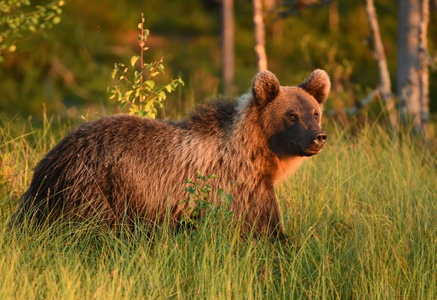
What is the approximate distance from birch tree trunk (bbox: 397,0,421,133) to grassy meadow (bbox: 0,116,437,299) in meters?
4.18

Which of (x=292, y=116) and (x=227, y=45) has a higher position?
(x=292, y=116)

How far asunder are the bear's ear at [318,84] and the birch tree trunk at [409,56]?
4.26 metres

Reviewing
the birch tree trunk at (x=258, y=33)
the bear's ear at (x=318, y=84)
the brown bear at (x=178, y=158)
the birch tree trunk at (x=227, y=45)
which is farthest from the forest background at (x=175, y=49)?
the brown bear at (x=178, y=158)

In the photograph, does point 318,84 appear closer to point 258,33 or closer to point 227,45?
point 258,33

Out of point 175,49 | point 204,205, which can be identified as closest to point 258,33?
point 204,205

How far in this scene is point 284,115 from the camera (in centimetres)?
526

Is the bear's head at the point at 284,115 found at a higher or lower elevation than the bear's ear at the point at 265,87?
lower

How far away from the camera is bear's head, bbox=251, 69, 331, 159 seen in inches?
202

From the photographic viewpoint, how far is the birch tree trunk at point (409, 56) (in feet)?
31.3

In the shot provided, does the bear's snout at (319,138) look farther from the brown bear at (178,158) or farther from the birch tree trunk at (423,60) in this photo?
the birch tree trunk at (423,60)

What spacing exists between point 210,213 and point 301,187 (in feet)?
4.90

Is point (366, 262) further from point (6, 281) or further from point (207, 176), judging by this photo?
point (6, 281)

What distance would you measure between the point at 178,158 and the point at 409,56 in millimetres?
5723

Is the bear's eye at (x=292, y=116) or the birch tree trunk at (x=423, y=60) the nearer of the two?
the bear's eye at (x=292, y=116)
